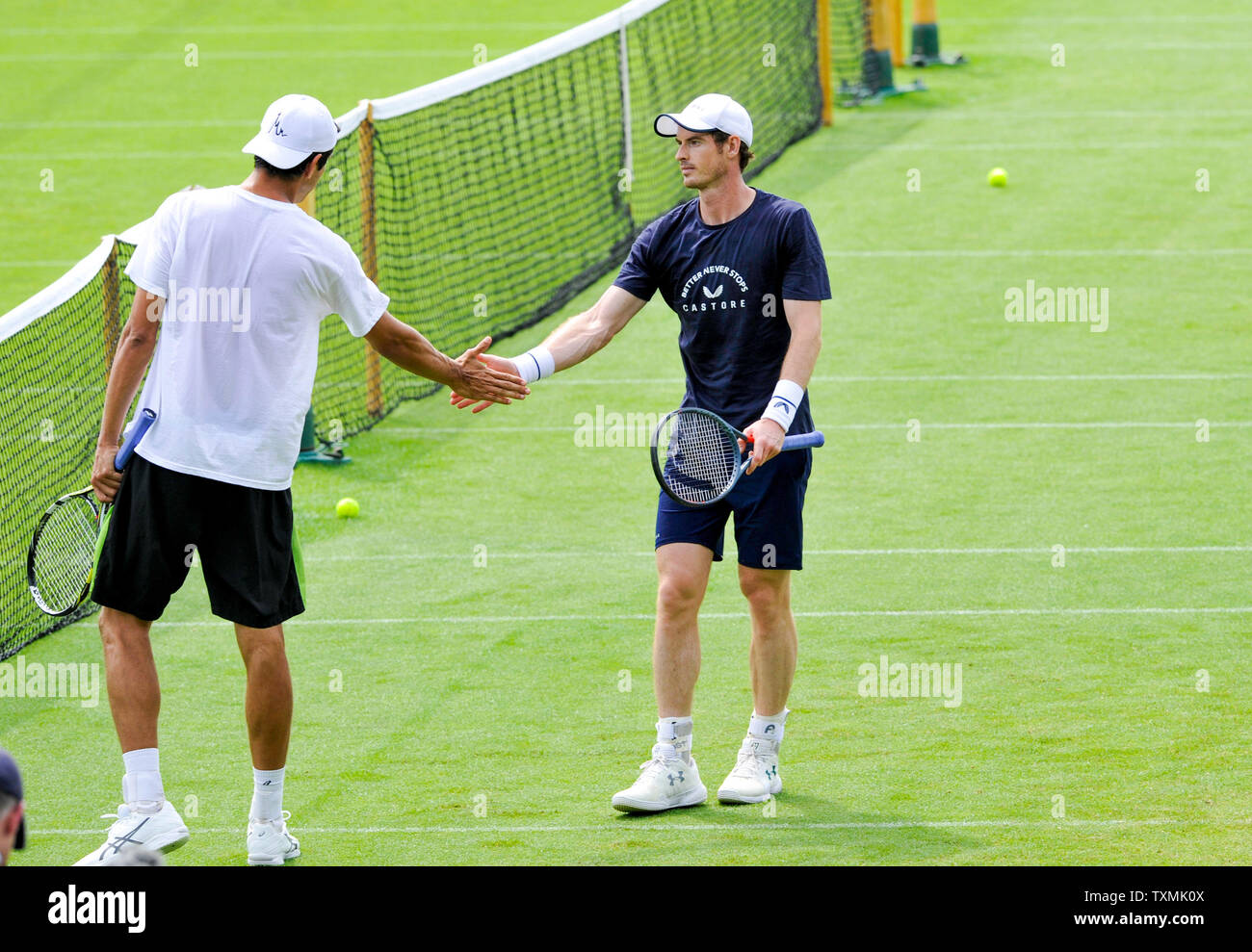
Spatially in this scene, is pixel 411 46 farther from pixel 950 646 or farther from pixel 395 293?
pixel 950 646

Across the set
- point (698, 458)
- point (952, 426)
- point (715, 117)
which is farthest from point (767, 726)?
point (952, 426)

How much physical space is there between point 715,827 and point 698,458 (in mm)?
1220

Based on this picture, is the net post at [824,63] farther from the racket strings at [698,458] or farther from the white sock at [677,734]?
the white sock at [677,734]

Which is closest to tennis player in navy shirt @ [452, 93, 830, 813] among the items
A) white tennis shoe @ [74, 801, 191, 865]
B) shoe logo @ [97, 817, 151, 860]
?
white tennis shoe @ [74, 801, 191, 865]

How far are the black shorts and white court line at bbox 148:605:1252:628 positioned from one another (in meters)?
2.84

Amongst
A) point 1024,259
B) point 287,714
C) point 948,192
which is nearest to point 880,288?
point 1024,259

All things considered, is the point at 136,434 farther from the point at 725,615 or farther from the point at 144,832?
the point at 725,615

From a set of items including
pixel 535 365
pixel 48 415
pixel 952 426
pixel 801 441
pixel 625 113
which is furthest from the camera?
pixel 625 113

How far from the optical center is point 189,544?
5750mm

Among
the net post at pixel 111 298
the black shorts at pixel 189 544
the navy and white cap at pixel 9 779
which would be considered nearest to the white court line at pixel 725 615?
the net post at pixel 111 298

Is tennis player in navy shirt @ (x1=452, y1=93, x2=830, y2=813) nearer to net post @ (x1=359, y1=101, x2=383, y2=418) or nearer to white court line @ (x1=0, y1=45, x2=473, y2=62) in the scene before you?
net post @ (x1=359, y1=101, x2=383, y2=418)

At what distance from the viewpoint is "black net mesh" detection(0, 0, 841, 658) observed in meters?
10.7

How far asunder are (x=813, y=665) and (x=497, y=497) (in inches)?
117

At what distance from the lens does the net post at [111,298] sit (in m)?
9.20
